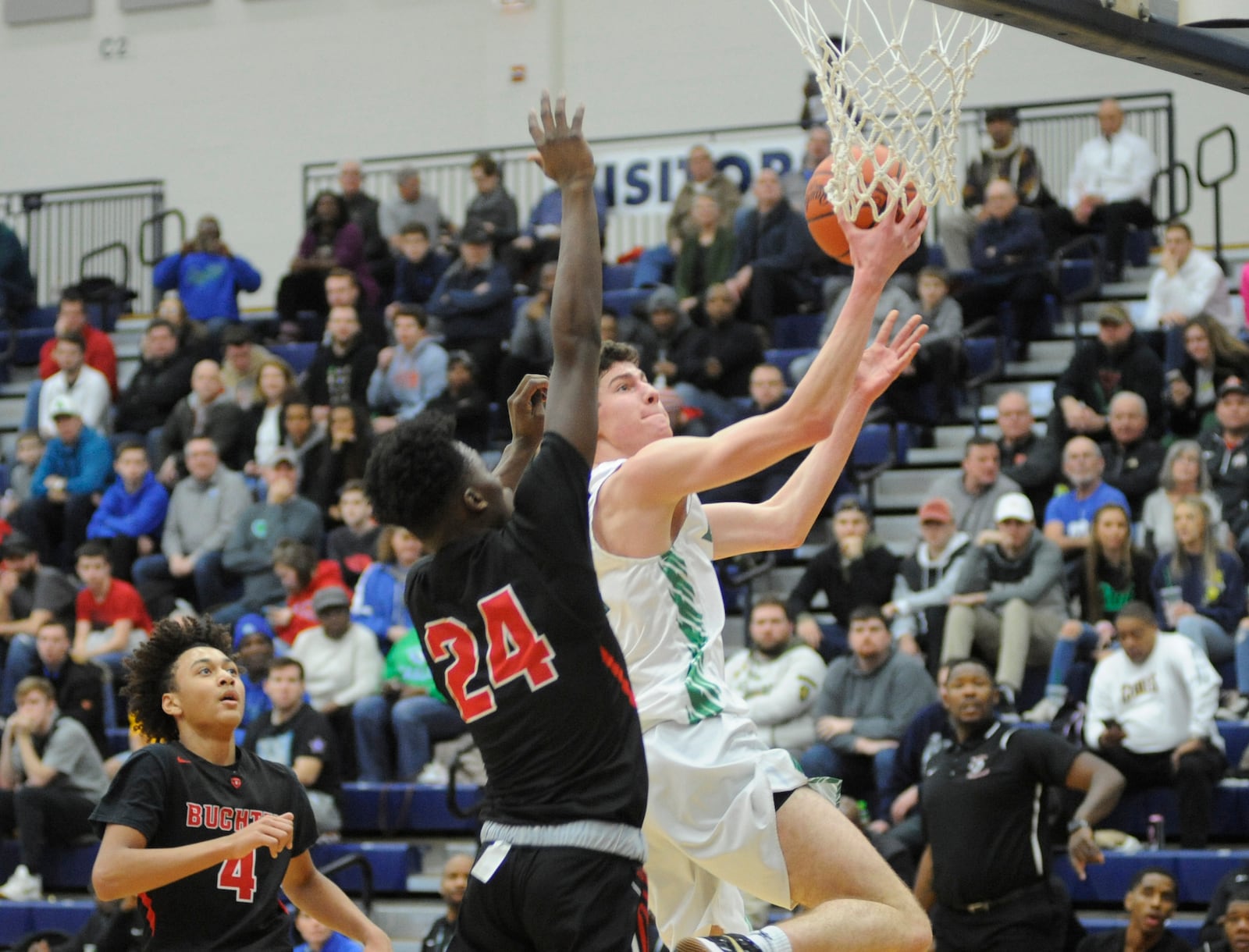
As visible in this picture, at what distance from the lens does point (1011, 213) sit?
42.1 ft

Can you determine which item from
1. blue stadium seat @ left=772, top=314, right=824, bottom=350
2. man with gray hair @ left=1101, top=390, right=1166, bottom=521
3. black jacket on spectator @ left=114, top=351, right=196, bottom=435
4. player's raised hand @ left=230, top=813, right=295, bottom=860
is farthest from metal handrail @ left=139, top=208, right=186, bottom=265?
player's raised hand @ left=230, top=813, right=295, bottom=860

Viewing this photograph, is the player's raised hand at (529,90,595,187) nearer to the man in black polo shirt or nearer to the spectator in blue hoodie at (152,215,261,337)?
the man in black polo shirt

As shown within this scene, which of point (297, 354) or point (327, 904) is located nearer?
point (327, 904)

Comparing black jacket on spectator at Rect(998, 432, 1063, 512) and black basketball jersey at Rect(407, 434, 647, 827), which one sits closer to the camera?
black basketball jersey at Rect(407, 434, 647, 827)

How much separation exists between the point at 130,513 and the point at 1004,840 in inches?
283

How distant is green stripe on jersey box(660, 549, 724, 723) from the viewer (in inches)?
174

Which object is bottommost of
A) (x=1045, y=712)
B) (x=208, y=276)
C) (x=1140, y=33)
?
(x=1045, y=712)

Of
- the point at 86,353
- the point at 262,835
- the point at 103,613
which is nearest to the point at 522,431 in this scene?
the point at 262,835

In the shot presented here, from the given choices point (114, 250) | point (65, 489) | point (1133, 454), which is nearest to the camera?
point (1133, 454)

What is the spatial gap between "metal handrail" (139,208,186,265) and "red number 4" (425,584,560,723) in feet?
45.0

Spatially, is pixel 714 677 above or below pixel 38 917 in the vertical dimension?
above

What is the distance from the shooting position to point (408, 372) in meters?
13.1

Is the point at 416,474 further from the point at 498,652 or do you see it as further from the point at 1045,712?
the point at 1045,712

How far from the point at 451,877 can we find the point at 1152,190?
846 cm
